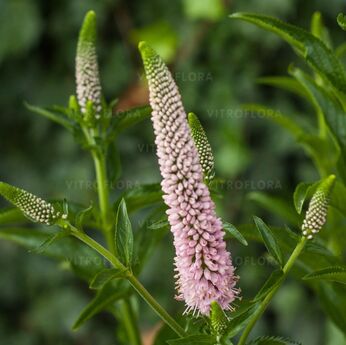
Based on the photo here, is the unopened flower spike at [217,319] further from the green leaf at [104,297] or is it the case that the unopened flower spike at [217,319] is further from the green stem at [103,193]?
the green stem at [103,193]

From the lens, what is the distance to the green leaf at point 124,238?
94 cm

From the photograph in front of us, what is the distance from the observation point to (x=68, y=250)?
1253 mm

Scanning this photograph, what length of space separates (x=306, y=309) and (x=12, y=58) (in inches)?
58.8

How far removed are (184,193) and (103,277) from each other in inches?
6.4

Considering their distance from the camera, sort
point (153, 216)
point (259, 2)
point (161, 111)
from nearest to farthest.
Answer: point (161, 111), point (153, 216), point (259, 2)

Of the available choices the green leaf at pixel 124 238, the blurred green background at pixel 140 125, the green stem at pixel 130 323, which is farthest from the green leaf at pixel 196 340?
the blurred green background at pixel 140 125

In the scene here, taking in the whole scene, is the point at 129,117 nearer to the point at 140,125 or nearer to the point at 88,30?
the point at 88,30

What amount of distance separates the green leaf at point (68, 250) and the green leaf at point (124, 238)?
0.86ft

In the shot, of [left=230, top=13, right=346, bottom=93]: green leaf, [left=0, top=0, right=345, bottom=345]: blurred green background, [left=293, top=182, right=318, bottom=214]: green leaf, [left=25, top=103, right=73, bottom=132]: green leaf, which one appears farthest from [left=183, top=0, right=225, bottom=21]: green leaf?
[left=293, top=182, right=318, bottom=214]: green leaf

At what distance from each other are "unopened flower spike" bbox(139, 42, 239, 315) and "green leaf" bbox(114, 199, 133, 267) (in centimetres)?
8

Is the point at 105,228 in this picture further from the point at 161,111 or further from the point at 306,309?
the point at 306,309

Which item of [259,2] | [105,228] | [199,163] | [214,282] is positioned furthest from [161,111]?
[259,2]

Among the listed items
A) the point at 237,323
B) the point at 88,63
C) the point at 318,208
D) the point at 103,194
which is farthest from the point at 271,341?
the point at 88,63

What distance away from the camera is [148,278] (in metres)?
2.77
